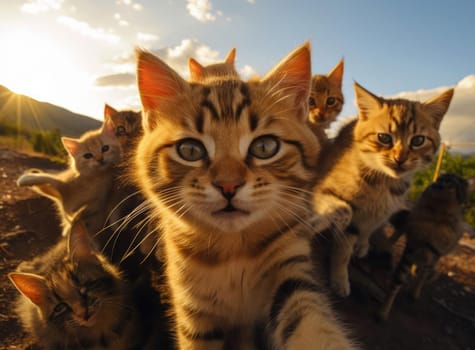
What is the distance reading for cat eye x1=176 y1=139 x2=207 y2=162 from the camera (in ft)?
3.33

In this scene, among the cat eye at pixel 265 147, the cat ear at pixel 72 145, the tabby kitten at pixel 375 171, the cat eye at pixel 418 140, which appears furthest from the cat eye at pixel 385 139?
the cat ear at pixel 72 145

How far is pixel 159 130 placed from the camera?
1.13 metres

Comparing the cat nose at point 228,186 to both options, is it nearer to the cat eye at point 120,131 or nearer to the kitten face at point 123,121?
the kitten face at point 123,121

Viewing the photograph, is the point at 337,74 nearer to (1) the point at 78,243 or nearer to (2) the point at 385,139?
(2) the point at 385,139

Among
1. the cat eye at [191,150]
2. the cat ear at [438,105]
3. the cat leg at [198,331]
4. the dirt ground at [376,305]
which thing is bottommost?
the dirt ground at [376,305]

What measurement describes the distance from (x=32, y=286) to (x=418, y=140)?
2023mm

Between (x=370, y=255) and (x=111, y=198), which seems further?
(x=370, y=255)

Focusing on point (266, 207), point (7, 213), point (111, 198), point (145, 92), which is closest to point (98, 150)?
point (111, 198)

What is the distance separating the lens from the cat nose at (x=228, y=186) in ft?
2.89

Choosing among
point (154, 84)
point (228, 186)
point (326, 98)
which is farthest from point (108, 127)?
point (228, 186)

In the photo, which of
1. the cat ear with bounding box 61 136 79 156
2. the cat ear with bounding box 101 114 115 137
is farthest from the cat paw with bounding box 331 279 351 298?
the cat ear with bounding box 61 136 79 156

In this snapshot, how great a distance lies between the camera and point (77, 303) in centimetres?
123

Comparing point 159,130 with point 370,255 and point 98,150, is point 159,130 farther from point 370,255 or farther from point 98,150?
point 370,255

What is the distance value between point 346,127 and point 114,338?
192 centimetres
